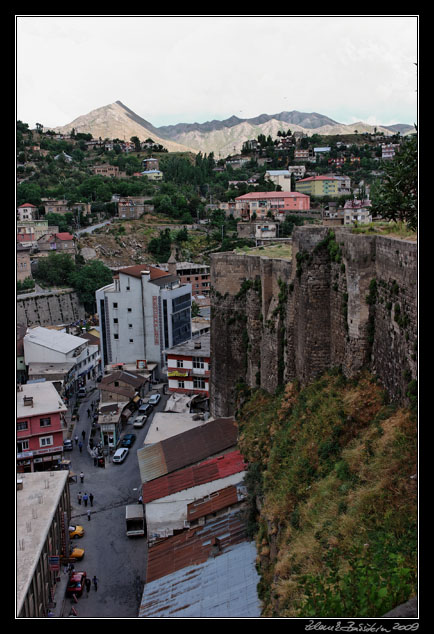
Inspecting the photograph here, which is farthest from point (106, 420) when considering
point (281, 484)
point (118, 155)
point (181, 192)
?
point (118, 155)

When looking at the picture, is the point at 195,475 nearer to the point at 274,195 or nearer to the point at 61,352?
the point at 61,352

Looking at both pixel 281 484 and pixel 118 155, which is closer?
pixel 281 484

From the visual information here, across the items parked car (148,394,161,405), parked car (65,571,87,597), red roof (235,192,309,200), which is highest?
red roof (235,192,309,200)

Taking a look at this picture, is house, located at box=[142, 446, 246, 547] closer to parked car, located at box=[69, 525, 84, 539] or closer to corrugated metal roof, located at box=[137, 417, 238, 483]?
corrugated metal roof, located at box=[137, 417, 238, 483]

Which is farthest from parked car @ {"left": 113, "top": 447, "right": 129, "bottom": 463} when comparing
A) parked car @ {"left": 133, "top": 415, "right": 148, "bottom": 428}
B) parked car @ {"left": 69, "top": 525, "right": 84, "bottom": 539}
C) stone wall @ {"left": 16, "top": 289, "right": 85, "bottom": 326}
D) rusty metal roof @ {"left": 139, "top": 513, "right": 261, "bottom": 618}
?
stone wall @ {"left": 16, "top": 289, "right": 85, "bottom": 326}

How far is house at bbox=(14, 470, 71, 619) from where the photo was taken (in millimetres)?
13484

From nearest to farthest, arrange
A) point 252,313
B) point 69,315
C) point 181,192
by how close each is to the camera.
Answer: point 252,313, point 69,315, point 181,192

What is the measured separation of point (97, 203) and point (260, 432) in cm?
7868

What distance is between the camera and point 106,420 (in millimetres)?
28422

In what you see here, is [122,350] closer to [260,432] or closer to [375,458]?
[260,432]

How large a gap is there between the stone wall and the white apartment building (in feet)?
56.7

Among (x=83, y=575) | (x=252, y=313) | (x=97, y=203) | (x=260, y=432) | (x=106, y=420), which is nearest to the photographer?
(x=260, y=432)

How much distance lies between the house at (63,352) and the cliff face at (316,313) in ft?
61.4

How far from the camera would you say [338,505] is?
8.95 metres
